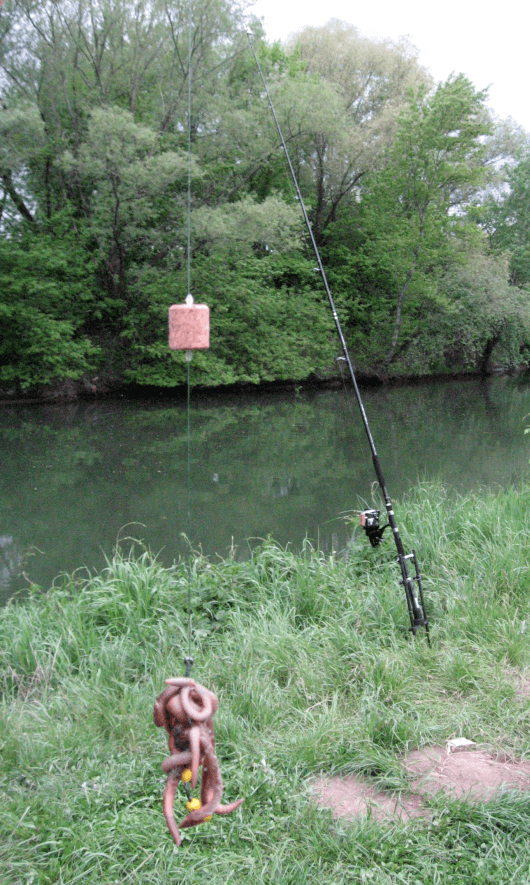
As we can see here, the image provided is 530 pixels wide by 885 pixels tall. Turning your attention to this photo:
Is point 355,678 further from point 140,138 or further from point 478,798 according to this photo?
point 140,138

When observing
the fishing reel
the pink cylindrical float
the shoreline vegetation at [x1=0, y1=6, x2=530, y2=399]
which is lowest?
the fishing reel

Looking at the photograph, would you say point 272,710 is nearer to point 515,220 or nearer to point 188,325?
point 188,325

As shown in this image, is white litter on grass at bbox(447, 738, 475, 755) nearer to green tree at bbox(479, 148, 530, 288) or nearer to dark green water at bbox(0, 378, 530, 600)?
dark green water at bbox(0, 378, 530, 600)

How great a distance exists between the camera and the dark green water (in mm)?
6950

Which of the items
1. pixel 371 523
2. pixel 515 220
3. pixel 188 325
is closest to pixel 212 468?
pixel 371 523

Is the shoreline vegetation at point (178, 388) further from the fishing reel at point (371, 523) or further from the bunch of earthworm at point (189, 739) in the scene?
the bunch of earthworm at point (189, 739)

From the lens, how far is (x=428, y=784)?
233cm

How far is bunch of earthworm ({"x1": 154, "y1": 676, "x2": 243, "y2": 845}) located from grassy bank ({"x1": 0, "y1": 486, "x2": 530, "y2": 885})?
2.54 ft

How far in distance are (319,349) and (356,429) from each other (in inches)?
270

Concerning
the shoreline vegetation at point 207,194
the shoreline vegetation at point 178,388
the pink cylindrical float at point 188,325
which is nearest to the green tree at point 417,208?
the shoreline vegetation at point 207,194

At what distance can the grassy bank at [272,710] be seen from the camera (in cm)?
202

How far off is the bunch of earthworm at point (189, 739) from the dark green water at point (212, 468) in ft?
14.9

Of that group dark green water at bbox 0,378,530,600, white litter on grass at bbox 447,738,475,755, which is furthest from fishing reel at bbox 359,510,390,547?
dark green water at bbox 0,378,530,600

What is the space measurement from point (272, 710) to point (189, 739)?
62.2 inches
